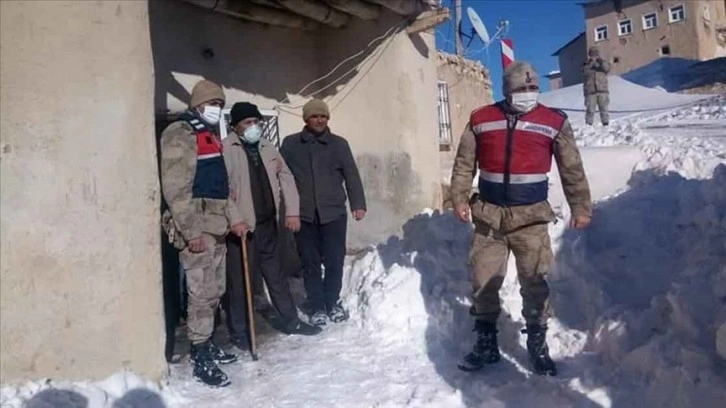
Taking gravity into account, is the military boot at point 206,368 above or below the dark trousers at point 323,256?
below

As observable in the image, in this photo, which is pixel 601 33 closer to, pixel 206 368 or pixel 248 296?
pixel 248 296

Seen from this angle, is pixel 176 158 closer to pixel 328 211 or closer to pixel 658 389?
pixel 328 211

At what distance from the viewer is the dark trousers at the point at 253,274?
4.96 m

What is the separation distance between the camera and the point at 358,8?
699 centimetres

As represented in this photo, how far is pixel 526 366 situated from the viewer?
423 cm

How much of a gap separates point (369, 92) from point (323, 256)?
288cm

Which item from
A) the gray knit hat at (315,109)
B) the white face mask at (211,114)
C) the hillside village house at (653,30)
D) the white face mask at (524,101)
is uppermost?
the hillside village house at (653,30)

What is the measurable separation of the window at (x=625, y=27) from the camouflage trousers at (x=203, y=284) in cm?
3979

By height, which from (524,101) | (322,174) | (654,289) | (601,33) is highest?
(601,33)

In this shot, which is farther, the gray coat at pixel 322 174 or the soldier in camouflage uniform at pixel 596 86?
the soldier in camouflage uniform at pixel 596 86

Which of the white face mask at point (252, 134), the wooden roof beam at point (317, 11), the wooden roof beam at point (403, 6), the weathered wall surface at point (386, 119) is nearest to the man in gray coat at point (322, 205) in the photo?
the white face mask at point (252, 134)

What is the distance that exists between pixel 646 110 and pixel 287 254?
52.0 feet

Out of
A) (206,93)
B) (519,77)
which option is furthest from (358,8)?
(519,77)

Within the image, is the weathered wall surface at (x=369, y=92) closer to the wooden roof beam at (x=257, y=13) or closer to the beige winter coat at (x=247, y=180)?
the wooden roof beam at (x=257, y=13)
